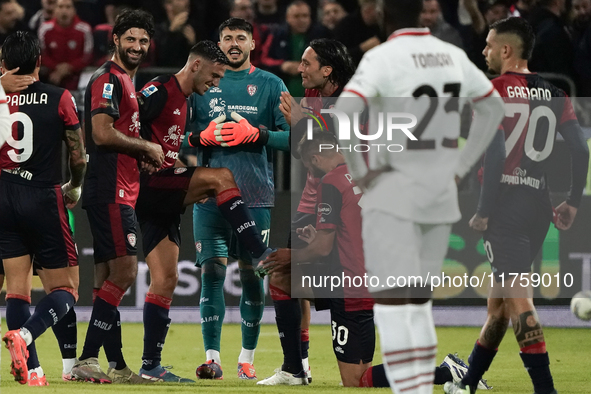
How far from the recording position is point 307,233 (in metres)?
6.29

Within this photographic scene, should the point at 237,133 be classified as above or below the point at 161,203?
above

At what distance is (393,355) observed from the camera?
3.97 metres

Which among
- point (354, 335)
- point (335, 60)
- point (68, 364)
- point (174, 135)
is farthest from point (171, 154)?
point (354, 335)

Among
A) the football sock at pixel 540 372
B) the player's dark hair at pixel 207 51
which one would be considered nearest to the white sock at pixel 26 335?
the player's dark hair at pixel 207 51

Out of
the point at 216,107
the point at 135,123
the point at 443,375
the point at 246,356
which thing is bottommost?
the point at 246,356

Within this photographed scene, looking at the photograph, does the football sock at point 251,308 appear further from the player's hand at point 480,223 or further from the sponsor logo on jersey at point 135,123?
the player's hand at point 480,223

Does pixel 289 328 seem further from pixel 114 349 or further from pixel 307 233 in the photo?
pixel 114 349

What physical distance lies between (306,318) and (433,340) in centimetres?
302

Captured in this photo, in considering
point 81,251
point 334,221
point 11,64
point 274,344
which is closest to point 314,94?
point 334,221

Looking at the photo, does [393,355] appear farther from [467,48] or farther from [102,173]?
[467,48]

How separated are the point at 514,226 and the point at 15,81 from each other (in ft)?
10.7

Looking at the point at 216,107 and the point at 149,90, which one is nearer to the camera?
the point at 149,90

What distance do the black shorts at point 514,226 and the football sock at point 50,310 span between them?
2.69 meters

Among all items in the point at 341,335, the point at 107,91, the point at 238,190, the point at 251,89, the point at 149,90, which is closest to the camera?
the point at 341,335
